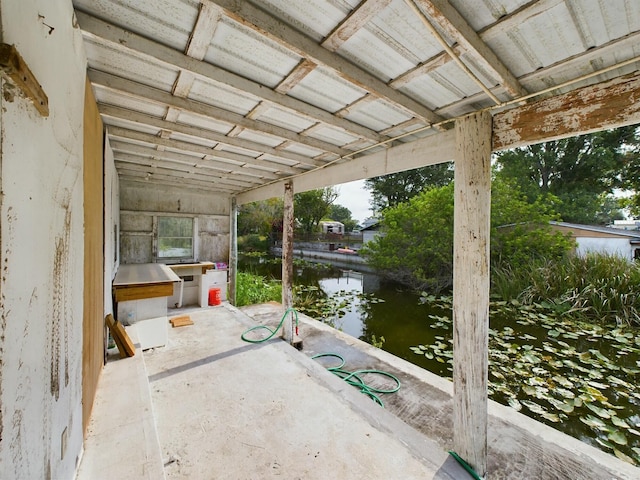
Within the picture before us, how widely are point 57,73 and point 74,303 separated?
111cm

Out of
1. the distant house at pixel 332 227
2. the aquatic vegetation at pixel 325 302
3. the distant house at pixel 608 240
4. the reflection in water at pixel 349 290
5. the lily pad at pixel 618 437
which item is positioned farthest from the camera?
the distant house at pixel 332 227

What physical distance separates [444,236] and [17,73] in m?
9.61

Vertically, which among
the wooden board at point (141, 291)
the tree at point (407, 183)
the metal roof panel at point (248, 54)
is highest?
the tree at point (407, 183)

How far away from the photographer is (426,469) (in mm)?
1984

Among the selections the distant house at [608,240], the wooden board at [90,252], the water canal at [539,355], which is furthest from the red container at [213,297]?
the distant house at [608,240]

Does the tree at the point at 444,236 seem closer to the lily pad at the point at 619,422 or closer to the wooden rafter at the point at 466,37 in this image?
the lily pad at the point at 619,422

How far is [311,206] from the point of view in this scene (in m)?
25.9

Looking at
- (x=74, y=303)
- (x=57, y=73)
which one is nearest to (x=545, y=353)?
(x=74, y=303)

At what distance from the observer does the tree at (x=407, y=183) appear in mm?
21438

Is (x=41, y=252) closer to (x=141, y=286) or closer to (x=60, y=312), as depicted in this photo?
(x=60, y=312)

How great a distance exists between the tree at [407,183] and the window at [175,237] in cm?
1707

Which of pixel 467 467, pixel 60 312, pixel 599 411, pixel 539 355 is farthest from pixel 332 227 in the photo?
pixel 60 312

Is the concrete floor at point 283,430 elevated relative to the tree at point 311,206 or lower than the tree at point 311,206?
lower

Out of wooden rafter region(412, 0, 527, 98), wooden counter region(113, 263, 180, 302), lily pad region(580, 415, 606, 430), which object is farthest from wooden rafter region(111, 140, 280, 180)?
lily pad region(580, 415, 606, 430)
